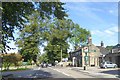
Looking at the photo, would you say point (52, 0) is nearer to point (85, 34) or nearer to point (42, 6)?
point (42, 6)

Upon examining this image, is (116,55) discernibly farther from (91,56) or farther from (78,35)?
(78,35)

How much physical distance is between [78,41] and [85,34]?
4.50 m

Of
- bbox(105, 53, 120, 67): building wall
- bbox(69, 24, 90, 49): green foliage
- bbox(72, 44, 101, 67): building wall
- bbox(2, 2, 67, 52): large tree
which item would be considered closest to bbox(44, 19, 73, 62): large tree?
bbox(69, 24, 90, 49): green foliage

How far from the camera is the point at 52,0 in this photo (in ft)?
70.4

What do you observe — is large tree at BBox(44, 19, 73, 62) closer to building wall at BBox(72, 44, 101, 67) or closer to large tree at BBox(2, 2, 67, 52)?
building wall at BBox(72, 44, 101, 67)

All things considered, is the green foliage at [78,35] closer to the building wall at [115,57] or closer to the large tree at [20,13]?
the building wall at [115,57]

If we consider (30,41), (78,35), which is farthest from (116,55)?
(78,35)

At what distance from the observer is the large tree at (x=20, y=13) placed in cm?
2105

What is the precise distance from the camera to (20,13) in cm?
2230

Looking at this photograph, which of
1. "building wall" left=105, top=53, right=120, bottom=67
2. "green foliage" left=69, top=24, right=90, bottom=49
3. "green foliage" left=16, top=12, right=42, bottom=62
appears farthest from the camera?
"green foliage" left=69, top=24, right=90, bottom=49

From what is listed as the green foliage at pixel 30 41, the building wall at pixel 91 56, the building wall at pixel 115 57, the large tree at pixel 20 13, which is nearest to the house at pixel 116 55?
the building wall at pixel 115 57

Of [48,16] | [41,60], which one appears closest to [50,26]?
[41,60]

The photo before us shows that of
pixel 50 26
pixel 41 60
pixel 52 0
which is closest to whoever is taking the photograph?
pixel 52 0

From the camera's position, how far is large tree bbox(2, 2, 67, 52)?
2105 centimetres
